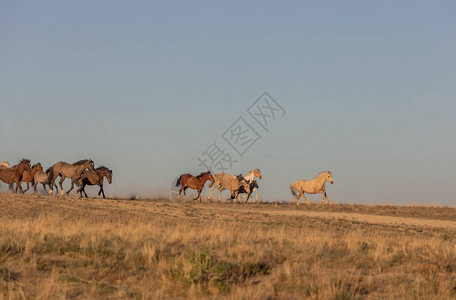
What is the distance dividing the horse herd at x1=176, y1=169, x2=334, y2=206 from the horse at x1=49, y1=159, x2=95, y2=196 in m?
6.76

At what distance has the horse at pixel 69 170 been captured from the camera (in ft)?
123

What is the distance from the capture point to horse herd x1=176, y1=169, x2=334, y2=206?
39.8 m

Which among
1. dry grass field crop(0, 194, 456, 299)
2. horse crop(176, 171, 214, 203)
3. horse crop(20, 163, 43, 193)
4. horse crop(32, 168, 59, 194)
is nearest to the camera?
dry grass field crop(0, 194, 456, 299)

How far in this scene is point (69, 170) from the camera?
38031 mm

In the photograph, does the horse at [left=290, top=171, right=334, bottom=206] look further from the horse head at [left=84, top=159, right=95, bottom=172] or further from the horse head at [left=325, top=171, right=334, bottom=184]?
the horse head at [left=84, top=159, right=95, bottom=172]

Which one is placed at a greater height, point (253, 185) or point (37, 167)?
point (37, 167)

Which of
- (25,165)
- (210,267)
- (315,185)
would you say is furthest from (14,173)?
(210,267)

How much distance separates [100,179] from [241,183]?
11589 millimetres

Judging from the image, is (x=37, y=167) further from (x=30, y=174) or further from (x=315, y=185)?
(x=315, y=185)

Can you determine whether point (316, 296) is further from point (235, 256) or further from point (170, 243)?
point (170, 243)

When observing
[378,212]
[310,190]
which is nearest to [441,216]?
[378,212]

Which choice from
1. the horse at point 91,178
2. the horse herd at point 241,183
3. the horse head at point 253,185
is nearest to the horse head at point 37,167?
the horse at point 91,178

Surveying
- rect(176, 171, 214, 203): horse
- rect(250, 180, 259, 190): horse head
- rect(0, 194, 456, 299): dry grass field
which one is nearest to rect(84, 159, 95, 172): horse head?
rect(176, 171, 214, 203): horse

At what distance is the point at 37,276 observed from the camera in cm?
1059
